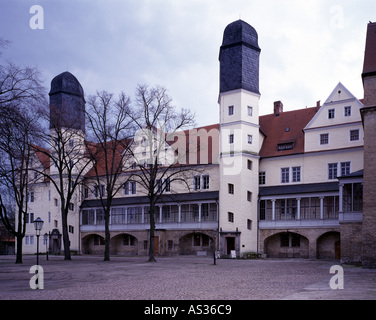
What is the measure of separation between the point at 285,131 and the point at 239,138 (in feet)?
18.2

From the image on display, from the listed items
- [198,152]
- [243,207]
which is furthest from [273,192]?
[198,152]

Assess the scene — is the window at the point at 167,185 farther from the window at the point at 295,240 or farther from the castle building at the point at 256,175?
A: the window at the point at 295,240

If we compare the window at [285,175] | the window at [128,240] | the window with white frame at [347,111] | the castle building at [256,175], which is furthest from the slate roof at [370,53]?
the window at [128,240]

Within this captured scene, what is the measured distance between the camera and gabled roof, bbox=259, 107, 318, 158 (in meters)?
45.0

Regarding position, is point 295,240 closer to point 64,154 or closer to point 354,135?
point 354,135

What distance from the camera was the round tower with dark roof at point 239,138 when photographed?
43250 mm

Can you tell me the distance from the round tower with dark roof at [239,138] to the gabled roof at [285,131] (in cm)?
167

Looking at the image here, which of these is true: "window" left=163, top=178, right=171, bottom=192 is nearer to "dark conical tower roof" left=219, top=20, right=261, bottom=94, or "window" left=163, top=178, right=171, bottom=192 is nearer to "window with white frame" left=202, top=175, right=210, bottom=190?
"window with white frame" left=202, top=175, right=210, bottom=190

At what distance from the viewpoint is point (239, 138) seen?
44281 mm

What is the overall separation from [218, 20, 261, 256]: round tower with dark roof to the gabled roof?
167 centimetres

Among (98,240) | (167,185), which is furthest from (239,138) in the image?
(98,240)
